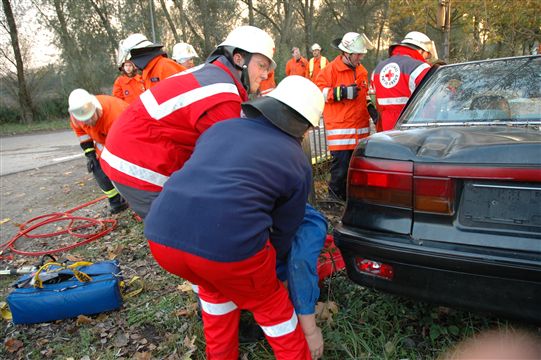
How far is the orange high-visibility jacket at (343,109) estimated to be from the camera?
4492mm

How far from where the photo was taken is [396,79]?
156 inches

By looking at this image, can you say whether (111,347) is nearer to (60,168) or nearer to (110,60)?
(60,168)

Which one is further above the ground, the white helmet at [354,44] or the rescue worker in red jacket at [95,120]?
the white helmet at [354,44]

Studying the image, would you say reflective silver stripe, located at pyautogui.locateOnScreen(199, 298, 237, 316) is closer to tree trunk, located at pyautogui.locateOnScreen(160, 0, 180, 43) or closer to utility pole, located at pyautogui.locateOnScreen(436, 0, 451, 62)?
utility pole, located at pyautogui.locateOnScreen(436, 0, 451, 62)

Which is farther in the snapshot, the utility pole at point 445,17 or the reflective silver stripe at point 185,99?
the utility pole at point 445,17

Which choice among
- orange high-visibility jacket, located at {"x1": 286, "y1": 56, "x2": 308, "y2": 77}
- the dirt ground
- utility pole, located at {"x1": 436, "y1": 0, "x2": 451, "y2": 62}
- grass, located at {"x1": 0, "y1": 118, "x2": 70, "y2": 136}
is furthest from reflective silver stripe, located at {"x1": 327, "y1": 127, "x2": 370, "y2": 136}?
grass, located at {"x1": 0, "y1": 118, "x2": 70, "y2": 136}

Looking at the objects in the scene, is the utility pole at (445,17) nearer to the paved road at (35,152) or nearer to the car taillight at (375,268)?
the car taillight at (375,268)

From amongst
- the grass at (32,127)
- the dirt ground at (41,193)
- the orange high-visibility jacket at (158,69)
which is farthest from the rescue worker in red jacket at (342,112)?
the grass at (32,127)

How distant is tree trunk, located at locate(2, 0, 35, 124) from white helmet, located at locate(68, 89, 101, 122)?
51.4 feet

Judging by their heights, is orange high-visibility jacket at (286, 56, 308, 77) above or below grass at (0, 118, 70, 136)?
above

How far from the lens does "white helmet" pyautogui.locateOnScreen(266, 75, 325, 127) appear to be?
1776 mm

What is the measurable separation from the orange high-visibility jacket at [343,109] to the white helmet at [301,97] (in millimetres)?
2668

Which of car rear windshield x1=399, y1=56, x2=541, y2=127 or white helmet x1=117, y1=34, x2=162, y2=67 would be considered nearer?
car rear windshield x1=399, y1=56, x2=541, y2=127

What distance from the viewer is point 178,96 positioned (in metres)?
2.14
